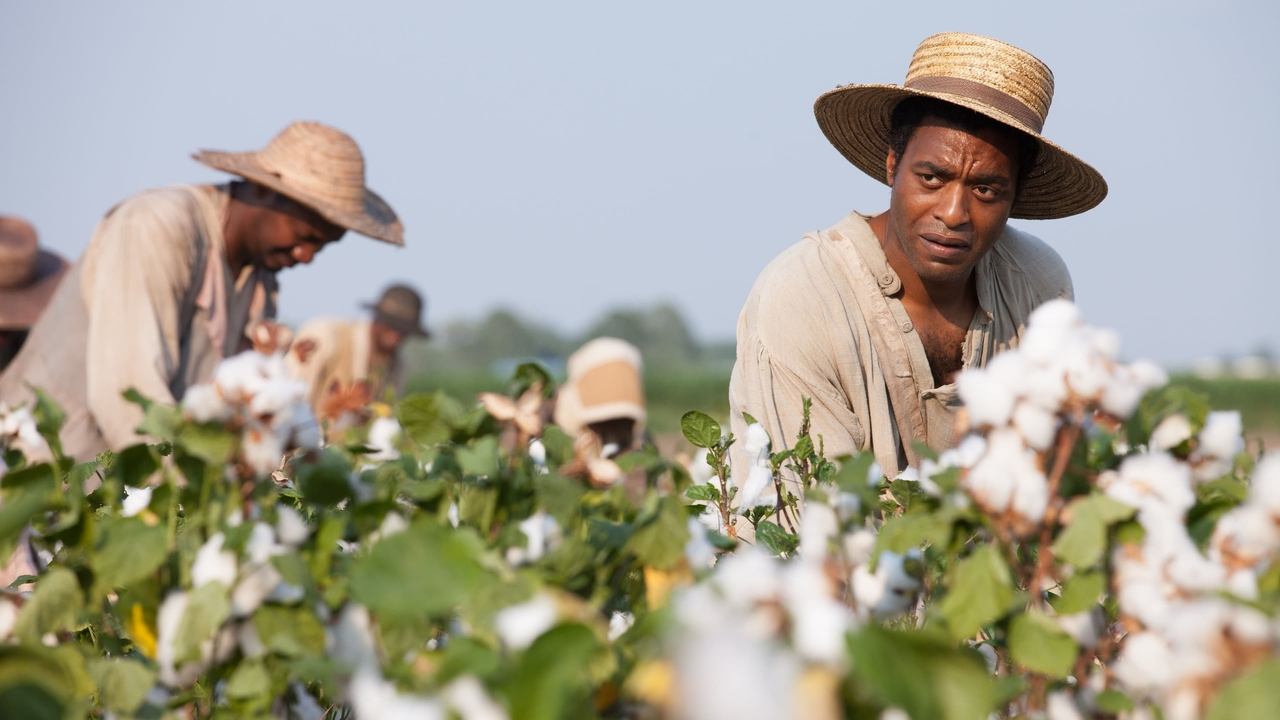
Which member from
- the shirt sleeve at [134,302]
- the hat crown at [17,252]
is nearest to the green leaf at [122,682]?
the shirt sleeve at [134,302]

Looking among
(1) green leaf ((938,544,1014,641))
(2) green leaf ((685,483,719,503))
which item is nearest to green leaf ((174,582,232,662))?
(1) green leaf ((938,544,1014,641))

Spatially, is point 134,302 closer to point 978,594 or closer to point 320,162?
point 320,162

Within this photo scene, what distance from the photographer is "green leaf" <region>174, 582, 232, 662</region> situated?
117 centimetres

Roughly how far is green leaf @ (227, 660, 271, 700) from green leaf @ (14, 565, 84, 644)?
0.61ft

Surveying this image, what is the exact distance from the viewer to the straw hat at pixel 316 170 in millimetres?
4395

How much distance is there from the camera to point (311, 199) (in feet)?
14.4

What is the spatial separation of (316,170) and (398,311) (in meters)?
4.08

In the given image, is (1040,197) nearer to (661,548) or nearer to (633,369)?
(661,548)

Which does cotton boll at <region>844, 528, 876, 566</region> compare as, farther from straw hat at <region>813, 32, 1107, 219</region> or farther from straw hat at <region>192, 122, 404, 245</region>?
straw hat at <region>192, 122, 404, 245</region>

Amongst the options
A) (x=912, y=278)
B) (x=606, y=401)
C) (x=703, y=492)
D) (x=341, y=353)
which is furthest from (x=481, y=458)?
(x=341, y=353)

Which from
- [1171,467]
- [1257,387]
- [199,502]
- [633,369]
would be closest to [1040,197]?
[1171,467]

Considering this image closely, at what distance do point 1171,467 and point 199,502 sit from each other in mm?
920

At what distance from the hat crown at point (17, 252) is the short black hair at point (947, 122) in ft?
10.7

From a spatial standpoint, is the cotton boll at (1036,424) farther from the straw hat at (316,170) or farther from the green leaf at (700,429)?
the straw hat at (316,170)
